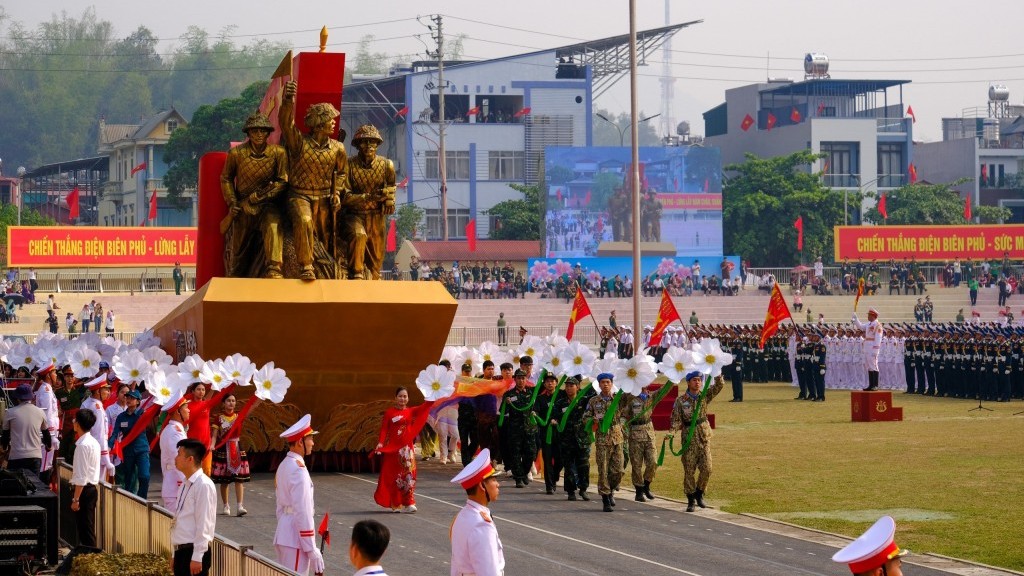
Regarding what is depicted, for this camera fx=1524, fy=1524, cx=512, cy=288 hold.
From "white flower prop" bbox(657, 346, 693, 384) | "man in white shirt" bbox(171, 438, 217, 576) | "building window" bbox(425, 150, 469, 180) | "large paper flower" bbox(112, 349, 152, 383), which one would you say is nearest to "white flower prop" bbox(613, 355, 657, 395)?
"white flower prop" bbox(657, 346, 693, 384)

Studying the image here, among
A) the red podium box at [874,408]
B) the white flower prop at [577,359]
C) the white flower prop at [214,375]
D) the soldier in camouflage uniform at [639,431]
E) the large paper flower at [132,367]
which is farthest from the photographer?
the red podium box at [874,408]

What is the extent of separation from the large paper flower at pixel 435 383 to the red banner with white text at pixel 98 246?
43021 millimetres

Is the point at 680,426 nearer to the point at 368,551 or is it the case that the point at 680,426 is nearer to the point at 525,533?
the point at 525,533

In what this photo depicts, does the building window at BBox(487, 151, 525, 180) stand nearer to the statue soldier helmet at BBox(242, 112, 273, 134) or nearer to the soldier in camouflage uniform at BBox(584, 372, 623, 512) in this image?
the statue soldier helmet at BBox(242, 112, 273, 134)

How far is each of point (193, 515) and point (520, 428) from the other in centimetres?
910

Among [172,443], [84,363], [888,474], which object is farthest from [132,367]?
[888,474]

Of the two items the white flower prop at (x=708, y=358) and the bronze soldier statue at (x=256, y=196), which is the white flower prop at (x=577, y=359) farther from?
the bronze soldier statue at (x=256, y=196)

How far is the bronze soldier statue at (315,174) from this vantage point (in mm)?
19812

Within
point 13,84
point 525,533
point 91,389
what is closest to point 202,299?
point 91,389

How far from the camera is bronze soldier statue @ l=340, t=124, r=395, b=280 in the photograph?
66.7 ft

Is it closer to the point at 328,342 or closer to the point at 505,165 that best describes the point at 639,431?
the point at 328,342

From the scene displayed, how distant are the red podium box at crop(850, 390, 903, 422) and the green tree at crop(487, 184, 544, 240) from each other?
49620mm

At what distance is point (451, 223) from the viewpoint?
81.8 meters

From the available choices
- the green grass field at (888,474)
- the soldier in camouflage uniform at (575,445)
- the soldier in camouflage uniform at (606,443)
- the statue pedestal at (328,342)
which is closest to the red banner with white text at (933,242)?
the green grass field at (888,474)
